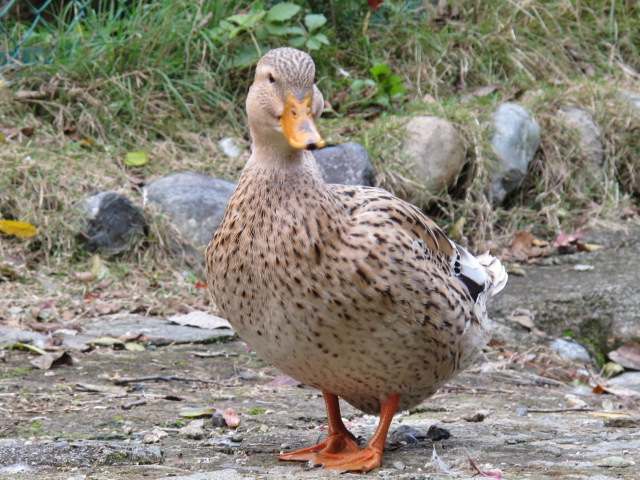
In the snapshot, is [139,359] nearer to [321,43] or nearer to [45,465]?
[45,465]

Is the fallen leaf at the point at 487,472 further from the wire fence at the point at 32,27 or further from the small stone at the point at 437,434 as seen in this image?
the wire fence at the point at 32,27

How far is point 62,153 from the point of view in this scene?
20.8ft

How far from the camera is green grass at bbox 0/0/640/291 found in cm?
605

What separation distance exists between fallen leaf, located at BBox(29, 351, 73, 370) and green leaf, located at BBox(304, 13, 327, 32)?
397 cm

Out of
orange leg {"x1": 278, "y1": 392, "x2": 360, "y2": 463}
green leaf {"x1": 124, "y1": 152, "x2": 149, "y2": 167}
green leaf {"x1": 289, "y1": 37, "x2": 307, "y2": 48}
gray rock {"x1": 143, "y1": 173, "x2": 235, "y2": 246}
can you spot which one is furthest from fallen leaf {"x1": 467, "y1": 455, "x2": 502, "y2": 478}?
green leaf {"x1": 289, "y1": 37, "x2": 307, "y2": 48}

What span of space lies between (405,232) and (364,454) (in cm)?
73

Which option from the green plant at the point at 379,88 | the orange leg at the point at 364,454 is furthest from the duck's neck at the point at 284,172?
the green plant at the point at 379,88

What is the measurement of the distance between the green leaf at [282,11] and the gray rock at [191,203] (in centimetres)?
164

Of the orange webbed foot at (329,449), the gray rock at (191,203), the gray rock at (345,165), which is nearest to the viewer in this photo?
the orange webbed foot at (329,449)

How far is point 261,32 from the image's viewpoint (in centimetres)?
725

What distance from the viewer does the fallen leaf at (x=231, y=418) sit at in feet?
11.5

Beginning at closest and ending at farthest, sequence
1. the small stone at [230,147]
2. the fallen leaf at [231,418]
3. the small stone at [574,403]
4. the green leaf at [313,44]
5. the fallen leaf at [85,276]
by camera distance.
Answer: the fallen leaf at [231,418]
the small stone at [574,403]
the fallen leaf at [85,276]
the small stone at [230,147]
the green leaf at [313,44]

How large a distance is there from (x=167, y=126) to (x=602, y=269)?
333 centimetres

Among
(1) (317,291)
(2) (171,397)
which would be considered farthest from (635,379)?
(1) (317,291)
